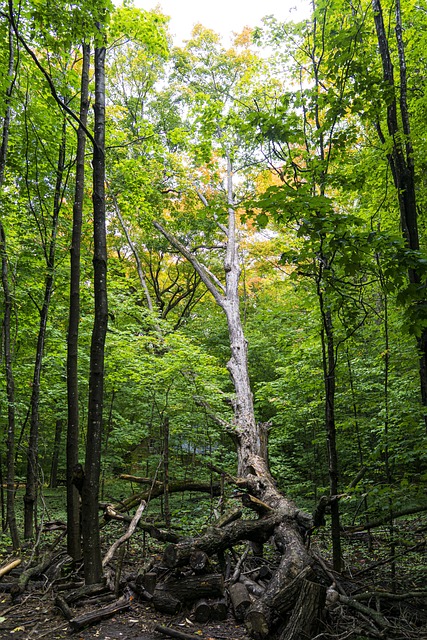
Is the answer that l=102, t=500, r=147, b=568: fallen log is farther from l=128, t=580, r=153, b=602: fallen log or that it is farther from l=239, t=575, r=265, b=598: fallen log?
l=239, t=575, r=265, b=598: fallen log

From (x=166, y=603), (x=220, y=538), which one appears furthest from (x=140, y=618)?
(x=220, y=538)

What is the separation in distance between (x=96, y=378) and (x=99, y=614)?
7.50ft

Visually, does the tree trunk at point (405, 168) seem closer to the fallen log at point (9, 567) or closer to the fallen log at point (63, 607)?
the fallen log at point (63, 607)

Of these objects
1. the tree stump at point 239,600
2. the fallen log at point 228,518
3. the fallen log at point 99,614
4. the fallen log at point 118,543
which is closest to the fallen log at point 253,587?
the tree stump at point 239,600

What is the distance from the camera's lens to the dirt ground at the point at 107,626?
3.44 metres

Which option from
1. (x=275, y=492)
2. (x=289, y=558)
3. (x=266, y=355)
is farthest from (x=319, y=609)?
(x=266, y=355)

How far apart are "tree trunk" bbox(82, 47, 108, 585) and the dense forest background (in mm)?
53

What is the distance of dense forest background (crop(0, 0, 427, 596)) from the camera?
13.1 feet

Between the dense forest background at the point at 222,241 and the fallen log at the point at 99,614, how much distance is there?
1.28 metres

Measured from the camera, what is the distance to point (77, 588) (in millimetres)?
4336

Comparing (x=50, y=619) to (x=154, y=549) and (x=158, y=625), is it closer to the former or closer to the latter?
(x=158, y=625)

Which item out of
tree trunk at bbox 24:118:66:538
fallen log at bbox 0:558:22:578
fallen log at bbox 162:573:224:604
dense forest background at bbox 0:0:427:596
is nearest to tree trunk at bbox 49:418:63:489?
dense forest background at bbox 0:0:427:596

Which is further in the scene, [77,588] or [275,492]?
[275,492]

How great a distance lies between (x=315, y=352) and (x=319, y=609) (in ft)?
17.3
